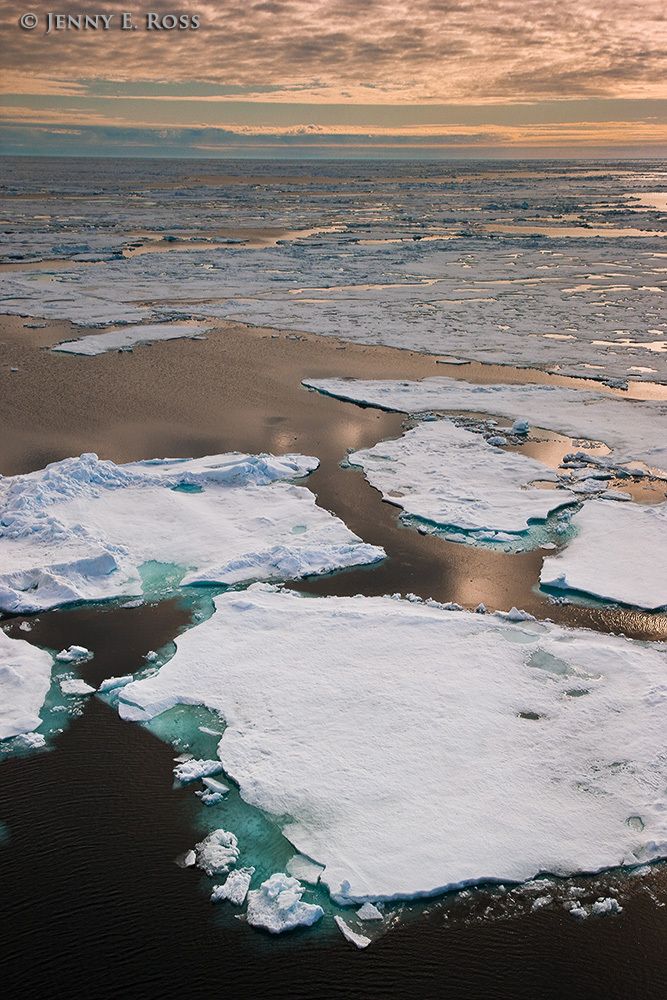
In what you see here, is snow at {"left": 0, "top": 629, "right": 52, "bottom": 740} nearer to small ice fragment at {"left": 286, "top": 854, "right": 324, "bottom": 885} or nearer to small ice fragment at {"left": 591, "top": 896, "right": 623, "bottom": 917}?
small ice fragment at {"left": 286, "top": 854, "right": 324, "bottom": 885}

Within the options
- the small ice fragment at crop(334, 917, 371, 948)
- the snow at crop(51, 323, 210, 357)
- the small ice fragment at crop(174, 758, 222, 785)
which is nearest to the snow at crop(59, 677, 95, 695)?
the small ice fragment at crop(174, 758, 222, 785)

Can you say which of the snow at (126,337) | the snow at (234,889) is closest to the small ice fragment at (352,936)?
the snow at (234,889)

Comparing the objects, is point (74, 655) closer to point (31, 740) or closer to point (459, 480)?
point (31, 740)

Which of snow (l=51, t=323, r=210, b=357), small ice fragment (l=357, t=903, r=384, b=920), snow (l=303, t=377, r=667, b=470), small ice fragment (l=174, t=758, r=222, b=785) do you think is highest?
snow (l=51, t=323, r=210, b=357)

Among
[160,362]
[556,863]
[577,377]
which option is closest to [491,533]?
[556,863]

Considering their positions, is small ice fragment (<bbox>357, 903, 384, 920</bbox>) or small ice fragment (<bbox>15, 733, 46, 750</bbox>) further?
small ice fragment (<bbox>15, 733, 46, 750</bbox>)

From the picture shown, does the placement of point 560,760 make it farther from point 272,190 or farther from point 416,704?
point 272,190
